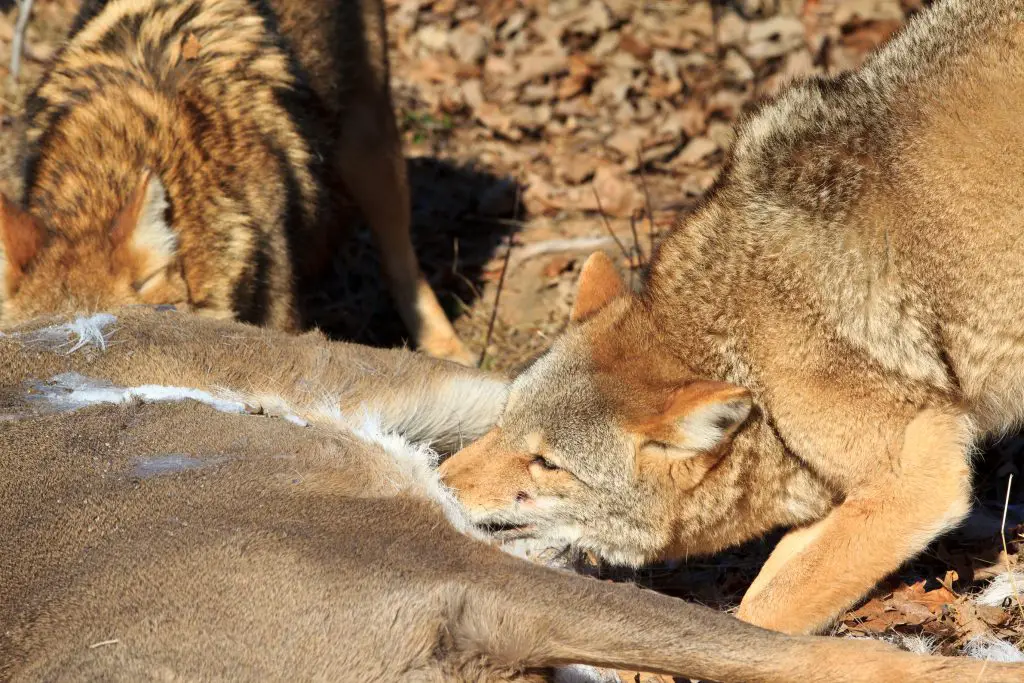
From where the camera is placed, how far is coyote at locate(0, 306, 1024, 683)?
9.66 ft

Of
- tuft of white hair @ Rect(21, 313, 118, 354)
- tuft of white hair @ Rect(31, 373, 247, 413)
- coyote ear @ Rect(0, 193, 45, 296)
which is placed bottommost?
tuft of white hair @ Rect(31, 373, 247, 413)

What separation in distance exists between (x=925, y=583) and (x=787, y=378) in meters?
1.10

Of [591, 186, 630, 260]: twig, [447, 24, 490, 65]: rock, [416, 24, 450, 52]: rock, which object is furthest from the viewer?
[416, 24, 450, 52]: rock

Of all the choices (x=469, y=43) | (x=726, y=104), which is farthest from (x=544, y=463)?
(x=469, y=43)

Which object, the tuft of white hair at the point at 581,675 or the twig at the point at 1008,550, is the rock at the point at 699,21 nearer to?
the twig at the point at 1008,550

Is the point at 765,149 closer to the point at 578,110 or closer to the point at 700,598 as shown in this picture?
the point at 700,598

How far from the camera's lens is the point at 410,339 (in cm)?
713

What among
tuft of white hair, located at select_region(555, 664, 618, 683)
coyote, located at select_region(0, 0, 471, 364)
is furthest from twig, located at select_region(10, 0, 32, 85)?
tuft of white hair, located at select_region(555, 664, 618, 683)

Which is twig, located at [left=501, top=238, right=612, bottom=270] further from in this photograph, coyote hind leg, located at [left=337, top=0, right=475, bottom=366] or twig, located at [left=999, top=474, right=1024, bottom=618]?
twig, located at [left=999, top=474, right=1024, bottom=618]

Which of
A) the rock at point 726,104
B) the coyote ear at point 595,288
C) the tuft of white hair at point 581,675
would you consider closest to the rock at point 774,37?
the rock at point 726,104

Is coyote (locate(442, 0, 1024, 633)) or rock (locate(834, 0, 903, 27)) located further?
rock (locate(834, 0, 903, 27))

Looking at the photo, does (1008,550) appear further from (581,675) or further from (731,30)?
(731,30)

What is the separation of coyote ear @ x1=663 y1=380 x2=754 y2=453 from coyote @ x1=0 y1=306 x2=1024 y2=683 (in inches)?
31.0

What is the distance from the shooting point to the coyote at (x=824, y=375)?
3.85 meters
